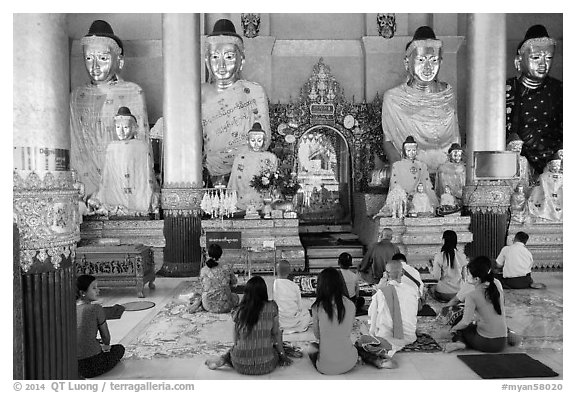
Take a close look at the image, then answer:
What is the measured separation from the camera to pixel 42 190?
2.75 metres

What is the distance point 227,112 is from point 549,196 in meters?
5.95

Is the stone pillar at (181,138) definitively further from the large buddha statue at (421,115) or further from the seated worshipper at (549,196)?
the seated worshipper at (549,196)

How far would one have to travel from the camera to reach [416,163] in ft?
30.8

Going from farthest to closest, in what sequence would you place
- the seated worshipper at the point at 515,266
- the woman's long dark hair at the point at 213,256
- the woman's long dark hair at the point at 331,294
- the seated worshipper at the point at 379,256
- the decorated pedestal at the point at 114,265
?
the seated worshipper at the point at 515,266
the decorated pedestal at the point at 114,265
the seated worshipper at the point at 379,256
the woman's long dark hair at the point at 213,256
the woman's long dark hair at the point at 331,294

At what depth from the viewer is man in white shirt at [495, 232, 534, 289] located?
6.43 meters

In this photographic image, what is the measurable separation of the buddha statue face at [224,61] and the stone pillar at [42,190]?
7.45 metres

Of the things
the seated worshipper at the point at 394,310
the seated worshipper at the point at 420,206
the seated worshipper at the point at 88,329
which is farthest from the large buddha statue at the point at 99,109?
the seated worshipper at the point at 394,310

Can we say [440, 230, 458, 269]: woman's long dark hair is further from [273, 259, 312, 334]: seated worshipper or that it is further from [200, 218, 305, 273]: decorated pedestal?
[200, 218, 305, 273]: decorated pedestal

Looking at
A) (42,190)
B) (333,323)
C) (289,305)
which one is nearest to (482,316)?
(333,323)

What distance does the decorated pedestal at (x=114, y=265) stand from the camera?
6258 millimetres

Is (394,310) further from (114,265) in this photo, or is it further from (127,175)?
(127,175)

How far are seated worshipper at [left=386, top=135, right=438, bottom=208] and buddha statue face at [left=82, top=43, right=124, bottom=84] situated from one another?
5.56 m

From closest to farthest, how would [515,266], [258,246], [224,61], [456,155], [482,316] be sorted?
[482,316] < [515,266] < [258,246] < [456,155] < [224,61]
